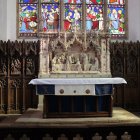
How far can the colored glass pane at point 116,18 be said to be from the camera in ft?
38.1

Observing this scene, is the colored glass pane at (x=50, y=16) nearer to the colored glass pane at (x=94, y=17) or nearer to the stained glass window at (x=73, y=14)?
the stained glass window at (x=73, y=14)

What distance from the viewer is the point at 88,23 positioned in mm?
11609

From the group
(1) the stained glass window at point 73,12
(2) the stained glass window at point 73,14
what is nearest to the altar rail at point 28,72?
(2) the stained glass window at point 73,14

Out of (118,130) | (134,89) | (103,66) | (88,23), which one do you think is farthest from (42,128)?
(88,23)

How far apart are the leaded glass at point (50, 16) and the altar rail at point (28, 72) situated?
1273 millimetres

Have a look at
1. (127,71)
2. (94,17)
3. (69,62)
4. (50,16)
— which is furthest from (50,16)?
(127,71)

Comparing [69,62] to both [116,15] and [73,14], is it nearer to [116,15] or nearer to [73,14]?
[73,14]

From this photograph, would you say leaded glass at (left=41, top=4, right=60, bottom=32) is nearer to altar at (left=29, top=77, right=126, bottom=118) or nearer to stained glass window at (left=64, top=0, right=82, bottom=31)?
stained glass window at (left=64, top=0, right=82, bottom=31)

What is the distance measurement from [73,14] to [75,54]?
261 cm

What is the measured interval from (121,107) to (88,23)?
3.35 metres

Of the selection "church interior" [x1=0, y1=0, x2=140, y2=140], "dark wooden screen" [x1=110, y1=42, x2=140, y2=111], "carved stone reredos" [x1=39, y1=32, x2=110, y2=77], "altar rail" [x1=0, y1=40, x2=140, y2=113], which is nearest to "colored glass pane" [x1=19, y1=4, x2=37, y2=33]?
"church interior" [x1=0, y1=0, x2=140, y2=140]

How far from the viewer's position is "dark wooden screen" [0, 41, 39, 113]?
34.4ft

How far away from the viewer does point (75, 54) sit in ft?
31.3

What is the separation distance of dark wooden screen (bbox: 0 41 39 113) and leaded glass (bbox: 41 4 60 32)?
1.27m
